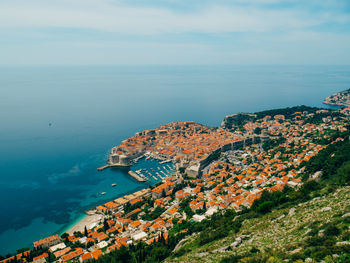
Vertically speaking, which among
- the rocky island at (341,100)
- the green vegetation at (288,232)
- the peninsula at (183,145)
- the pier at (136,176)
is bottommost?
the pier at (136,176)

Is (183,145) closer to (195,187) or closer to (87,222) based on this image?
(195,187)

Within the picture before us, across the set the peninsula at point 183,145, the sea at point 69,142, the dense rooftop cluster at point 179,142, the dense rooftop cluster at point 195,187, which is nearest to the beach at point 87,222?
the dense rooftop cluster at point 195,187

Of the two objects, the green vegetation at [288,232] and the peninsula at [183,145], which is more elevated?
the green vegetation at [288,232]

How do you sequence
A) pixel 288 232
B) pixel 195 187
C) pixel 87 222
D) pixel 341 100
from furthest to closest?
pixel 341 100
pixel 195 187
pixel 87 222
pixel 288 232

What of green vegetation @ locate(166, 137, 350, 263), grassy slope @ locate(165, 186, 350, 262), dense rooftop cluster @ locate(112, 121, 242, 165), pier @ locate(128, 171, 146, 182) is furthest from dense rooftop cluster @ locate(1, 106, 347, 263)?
grassy slope @ locate(165, 186, 350, 262)

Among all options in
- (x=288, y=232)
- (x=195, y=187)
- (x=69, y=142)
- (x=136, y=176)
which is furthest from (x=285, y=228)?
(x=69, y=142)

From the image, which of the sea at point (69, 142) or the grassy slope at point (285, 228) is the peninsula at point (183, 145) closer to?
the sea at point (69, 142)

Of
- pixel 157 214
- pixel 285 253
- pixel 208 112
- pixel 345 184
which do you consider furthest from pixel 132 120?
pixel 285 253

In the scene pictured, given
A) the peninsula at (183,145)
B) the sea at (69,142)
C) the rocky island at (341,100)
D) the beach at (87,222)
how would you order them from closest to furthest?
the beach at (87,222) → the sea at (69,142) → the peninsula at (183,145) → the rocky island at (341,100)

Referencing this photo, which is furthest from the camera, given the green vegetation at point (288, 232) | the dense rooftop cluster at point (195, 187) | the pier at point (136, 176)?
the pier at point (136, 176)

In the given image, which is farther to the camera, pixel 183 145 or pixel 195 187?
pixel 183 145
